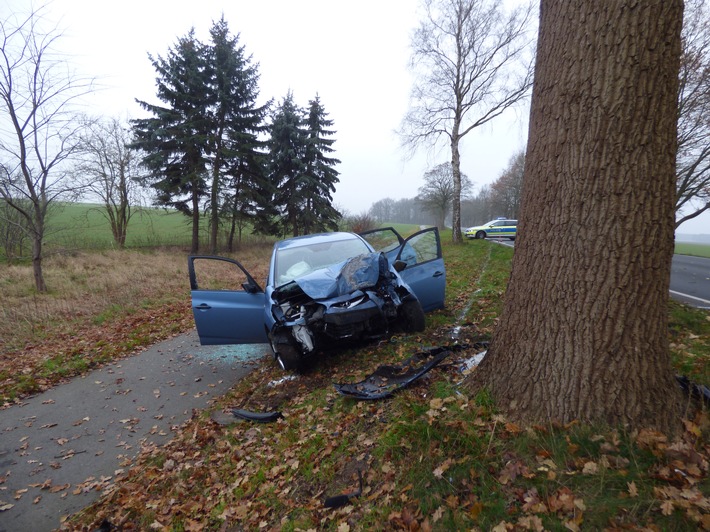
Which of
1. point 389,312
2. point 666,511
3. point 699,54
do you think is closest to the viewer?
point 666,511

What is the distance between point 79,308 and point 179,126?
13533 mm

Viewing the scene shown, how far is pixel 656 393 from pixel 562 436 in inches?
24.8

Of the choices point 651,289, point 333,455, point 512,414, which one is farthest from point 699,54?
point 333,455

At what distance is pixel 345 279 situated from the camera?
4.32m

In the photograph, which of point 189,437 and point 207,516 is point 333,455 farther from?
point 189,437

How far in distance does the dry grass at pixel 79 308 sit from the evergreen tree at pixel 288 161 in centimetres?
1049

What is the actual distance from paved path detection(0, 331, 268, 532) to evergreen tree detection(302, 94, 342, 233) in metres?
19.3

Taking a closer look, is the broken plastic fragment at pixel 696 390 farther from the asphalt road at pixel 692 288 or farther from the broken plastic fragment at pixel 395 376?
the asphalt road at pixel 692 288

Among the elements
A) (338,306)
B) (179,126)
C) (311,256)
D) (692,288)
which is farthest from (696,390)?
(179,126)

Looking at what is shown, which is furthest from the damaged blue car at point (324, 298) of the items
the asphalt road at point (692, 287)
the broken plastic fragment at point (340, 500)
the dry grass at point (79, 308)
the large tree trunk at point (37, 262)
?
the large tree trunk at point (37, 262)

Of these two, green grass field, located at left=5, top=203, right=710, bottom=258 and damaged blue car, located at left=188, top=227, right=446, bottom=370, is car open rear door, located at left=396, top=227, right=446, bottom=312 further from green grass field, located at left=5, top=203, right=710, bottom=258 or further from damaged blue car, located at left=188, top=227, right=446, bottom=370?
green grass field, located at left=5, top=203, right=710, bottom=258

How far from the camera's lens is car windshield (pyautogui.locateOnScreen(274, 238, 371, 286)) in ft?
17.1

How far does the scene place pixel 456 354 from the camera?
145 inches

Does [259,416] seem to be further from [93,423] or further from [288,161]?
[288,161]
